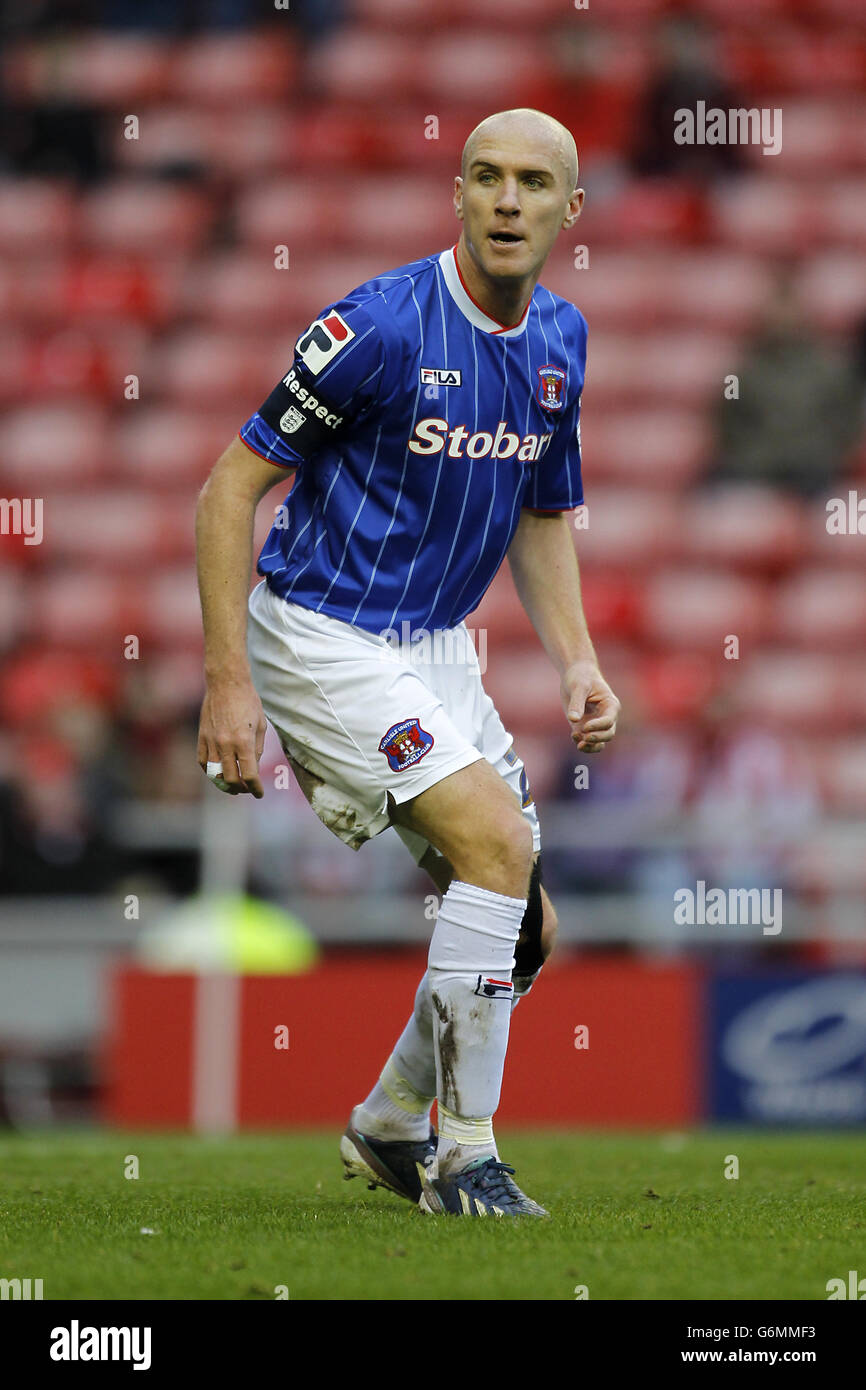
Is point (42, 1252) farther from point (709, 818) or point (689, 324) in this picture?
point (689, 324)

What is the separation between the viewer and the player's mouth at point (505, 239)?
454 centimetres

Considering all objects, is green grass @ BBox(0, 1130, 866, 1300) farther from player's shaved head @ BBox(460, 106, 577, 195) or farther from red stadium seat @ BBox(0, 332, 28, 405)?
red stadium seat @ BBox(0, 332, 28, 405)

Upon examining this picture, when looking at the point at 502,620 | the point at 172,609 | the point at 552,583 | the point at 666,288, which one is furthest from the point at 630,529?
the point at 552,583

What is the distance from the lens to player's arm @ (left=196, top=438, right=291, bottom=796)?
4422 millimetres

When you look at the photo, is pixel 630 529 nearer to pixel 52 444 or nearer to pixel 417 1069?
pixel 52 444

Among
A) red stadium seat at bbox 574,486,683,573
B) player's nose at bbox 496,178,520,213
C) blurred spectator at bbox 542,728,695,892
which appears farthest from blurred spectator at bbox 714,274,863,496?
player's nose at bbox 496,178,520,213

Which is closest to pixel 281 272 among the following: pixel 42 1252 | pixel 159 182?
pixel 159 182

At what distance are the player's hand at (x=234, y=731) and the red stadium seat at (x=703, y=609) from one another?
9.89 metres

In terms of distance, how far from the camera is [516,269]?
4562 millimetres

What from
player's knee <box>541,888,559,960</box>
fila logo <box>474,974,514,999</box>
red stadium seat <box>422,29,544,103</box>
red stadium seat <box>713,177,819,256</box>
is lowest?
fila logo <box>474,974,514,999</box>

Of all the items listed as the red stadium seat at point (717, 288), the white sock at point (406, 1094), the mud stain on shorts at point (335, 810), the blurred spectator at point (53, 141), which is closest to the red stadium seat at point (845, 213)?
the red stadium seat at point (717, 288)

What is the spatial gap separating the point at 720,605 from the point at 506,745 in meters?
9.78

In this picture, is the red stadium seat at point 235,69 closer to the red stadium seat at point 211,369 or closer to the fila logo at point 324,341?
the red stadium seat at point 211,369

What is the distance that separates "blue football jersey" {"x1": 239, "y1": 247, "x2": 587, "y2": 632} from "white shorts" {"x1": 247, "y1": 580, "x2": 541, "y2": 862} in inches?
2.8
